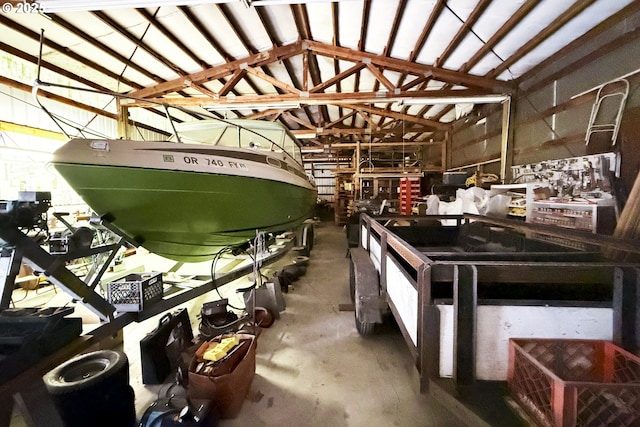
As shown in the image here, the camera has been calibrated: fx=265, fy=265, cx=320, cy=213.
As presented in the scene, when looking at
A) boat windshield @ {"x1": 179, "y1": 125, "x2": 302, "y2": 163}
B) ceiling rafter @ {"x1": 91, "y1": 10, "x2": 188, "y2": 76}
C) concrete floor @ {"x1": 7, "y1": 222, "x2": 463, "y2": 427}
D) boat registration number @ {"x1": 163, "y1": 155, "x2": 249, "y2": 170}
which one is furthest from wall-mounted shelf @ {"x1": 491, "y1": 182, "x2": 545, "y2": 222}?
ceiling rafter @ {"x1": 91, "y1": 10, "x2": 188, "y2": 76}

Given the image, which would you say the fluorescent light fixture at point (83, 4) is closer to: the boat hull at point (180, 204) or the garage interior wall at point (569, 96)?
the boat hull at point (180, 204)

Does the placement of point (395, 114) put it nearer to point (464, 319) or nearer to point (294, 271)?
point (294, 271)

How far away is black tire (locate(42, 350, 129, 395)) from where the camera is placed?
1336 millimetres

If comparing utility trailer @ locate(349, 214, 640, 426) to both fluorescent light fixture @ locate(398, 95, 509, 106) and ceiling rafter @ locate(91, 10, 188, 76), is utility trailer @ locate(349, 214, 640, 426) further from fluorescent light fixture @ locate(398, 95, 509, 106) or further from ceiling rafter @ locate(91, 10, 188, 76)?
ceiling rafter @ locate(91, 10, 188, 76)

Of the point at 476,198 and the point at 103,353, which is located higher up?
the point at 476,198

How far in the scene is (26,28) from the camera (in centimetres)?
376

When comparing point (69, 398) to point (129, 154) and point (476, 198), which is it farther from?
point (476, 198)

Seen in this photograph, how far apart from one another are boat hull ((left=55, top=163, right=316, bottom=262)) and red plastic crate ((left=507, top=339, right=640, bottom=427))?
244 cm

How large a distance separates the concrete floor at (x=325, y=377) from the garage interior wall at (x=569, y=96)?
337 cm

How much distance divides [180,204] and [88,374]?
1.37 meters

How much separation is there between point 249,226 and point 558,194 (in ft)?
13.0

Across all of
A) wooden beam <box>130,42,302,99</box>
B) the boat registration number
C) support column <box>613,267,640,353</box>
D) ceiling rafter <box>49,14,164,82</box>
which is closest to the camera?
support column <box>613,267,640,353</box>

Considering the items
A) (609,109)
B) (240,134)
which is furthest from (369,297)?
(609,109)

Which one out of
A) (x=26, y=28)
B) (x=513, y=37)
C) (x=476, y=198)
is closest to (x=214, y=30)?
(x=26, y=28)
